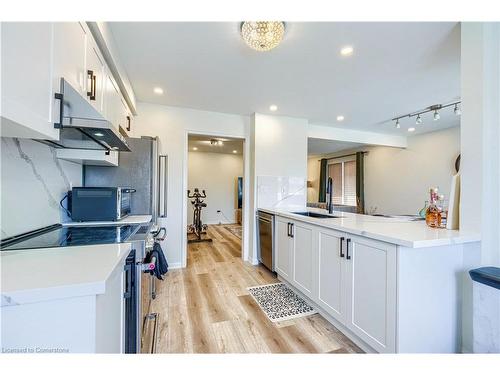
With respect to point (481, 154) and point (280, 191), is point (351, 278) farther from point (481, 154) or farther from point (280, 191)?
point (280, 191)

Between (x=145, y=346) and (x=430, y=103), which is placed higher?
(x=430, y=103)

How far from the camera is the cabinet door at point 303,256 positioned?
2.06 metres

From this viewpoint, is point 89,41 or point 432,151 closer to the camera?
point 89,41

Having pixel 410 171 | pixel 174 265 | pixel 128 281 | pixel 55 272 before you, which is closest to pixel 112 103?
pixel 128 281

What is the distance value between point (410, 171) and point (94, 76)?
616 cm

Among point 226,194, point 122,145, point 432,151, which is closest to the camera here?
point 122,145

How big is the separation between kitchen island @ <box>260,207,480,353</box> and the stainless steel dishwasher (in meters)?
1.21

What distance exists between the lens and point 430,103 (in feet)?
9.94

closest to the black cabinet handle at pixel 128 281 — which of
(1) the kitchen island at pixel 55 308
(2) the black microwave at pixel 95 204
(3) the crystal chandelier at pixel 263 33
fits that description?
(1) the kitchen island at pixel 55 308

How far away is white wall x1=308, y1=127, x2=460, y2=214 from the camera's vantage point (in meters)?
4.35

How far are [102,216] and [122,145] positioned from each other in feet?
2.22
